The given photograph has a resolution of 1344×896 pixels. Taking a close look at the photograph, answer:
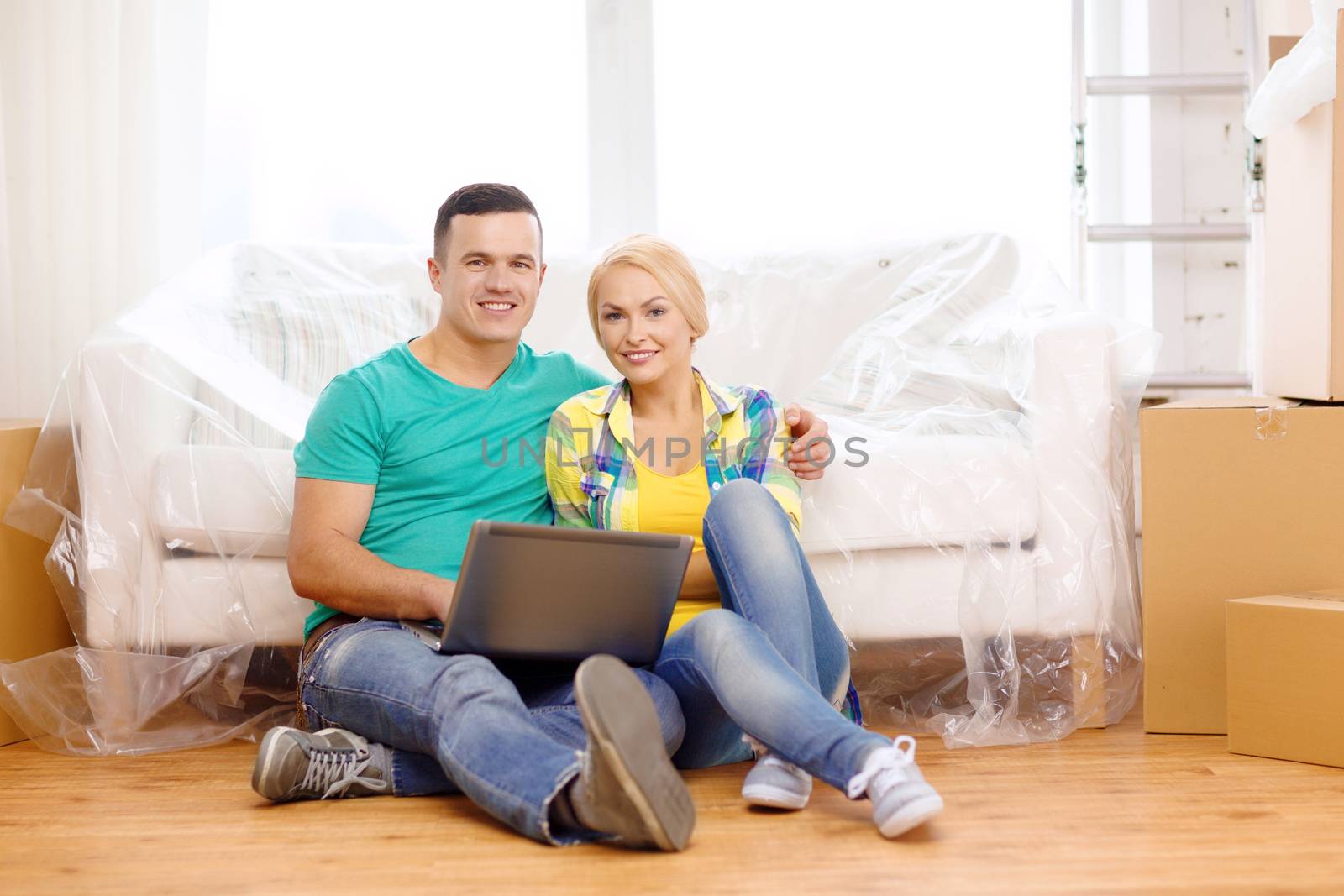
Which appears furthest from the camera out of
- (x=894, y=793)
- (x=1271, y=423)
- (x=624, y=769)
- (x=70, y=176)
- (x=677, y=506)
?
(x=70, y=176)

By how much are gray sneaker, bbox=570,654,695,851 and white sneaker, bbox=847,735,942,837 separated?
17cm

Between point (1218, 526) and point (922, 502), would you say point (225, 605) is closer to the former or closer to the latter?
point (922, 502)

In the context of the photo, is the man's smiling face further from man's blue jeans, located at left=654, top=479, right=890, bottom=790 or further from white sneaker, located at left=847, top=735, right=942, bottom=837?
white sneaker, located at left=847, top=735, right=942, bottom=837

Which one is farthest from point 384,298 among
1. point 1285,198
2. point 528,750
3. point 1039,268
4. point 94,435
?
point 1285,198

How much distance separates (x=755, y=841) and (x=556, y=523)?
1.72ft

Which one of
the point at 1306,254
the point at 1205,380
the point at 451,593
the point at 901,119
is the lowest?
the point at 451,593

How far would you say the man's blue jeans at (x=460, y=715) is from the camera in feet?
3.65

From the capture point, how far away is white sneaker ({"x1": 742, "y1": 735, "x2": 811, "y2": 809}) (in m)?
1.23

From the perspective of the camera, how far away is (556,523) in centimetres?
155

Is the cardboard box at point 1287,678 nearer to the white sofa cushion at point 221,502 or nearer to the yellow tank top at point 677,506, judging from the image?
the yellow tank top at point 677,506

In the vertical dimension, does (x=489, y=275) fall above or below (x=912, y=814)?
above

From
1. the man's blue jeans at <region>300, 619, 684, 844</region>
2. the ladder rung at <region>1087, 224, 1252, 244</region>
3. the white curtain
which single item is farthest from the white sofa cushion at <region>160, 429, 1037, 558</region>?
the ladder rung at <region>1087, 224, 1252, 244</region>

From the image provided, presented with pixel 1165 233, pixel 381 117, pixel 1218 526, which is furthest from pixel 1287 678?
pixel 381 117

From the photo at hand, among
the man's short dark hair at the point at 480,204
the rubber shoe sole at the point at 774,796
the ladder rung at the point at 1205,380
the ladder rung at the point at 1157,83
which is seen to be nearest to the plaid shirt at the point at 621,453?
the man's short dark hair at the point at 480,204
